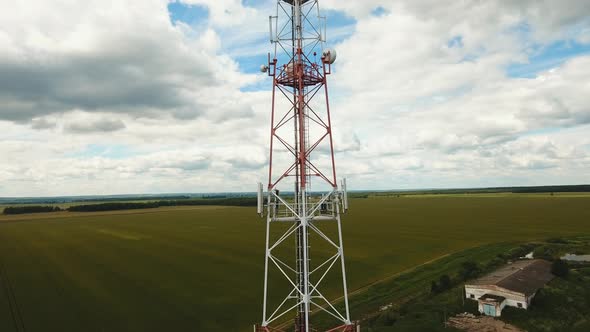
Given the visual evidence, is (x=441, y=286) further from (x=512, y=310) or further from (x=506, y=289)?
(x=512, y=310)

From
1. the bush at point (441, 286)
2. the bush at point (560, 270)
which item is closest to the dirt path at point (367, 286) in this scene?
the bush at point (441, 286)

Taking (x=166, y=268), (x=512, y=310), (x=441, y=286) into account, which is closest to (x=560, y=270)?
(x=512, y=310)

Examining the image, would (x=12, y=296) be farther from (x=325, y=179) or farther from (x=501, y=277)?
(x=501, y=277)

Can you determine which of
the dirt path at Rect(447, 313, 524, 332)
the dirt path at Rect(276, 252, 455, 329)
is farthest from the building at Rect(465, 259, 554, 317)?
the dirt path at Rect(276, 252, 455, 329)

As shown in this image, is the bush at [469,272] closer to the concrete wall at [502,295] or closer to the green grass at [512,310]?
Result: the green grass at [512,310]

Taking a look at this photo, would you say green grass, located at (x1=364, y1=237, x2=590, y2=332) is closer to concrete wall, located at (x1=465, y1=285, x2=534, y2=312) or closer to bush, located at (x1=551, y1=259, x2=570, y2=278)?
bush, located at (x1=551, y1=259, x2=570, y2=278)

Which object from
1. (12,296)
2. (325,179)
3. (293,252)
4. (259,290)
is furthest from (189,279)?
(325,179)
